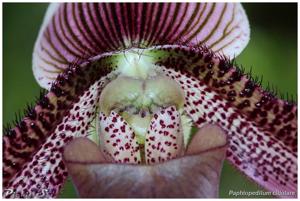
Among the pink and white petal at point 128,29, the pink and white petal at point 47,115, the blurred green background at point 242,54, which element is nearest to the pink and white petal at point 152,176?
the pink and white petal at point 47,115

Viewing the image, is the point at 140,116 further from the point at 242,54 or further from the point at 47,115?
the point at 242,54

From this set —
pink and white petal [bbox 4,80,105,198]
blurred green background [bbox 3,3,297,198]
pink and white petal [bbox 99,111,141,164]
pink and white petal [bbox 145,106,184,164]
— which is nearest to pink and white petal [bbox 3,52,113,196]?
pink and white petal [bbox 4,80,105,198]

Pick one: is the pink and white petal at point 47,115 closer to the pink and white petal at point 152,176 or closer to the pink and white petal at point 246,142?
the pink and white petal at point 152,176

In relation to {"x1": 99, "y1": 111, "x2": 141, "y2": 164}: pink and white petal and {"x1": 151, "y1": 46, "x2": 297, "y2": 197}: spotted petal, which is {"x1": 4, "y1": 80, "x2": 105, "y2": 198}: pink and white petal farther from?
{"x1": 151, "y1": 46, "x2": 297, "y2": 197}: spotted petal

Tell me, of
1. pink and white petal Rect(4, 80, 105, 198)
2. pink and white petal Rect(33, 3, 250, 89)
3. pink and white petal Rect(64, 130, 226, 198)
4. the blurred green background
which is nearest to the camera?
pink and white petal Rect(64, 130, 226, 198)

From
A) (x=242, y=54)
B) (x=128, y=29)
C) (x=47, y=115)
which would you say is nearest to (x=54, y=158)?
(x=47, y=115)

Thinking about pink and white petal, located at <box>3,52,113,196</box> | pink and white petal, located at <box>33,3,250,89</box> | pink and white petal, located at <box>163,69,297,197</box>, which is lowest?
pink and white petal, located at <box>163,69,297,197</box>
